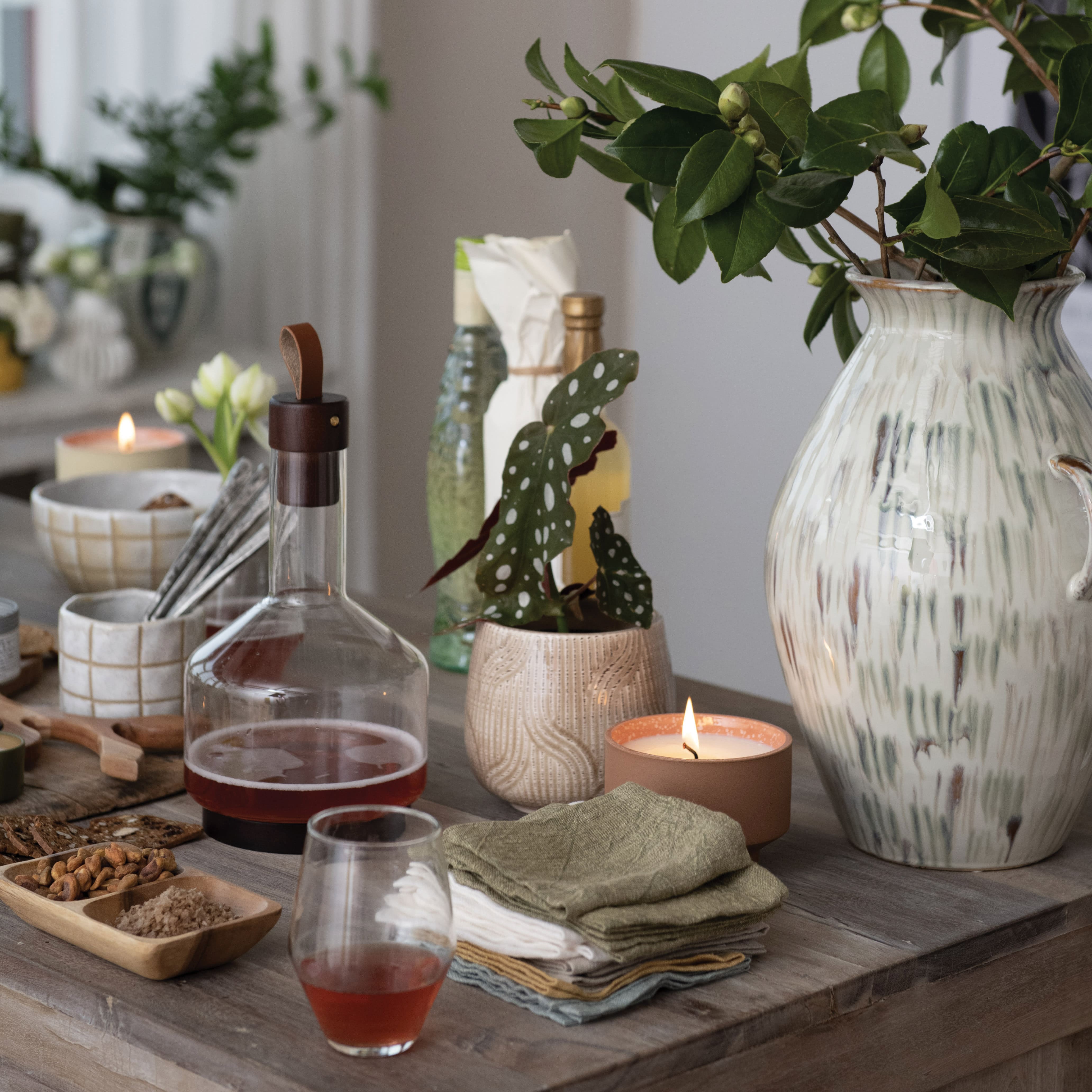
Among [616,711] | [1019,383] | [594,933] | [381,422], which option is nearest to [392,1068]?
[594,933]

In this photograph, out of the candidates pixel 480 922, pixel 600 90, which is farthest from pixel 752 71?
pixel 480 922

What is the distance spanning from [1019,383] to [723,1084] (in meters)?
0.40

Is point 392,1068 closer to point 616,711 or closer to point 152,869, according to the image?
point 152,869

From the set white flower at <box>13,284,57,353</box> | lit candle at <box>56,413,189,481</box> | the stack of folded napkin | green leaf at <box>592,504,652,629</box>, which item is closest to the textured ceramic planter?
green leaf at <box>592,504,652,629</box>

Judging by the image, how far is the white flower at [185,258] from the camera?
2721 mm

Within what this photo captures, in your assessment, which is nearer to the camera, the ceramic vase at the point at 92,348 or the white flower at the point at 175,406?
the white flower at the point at 175,406

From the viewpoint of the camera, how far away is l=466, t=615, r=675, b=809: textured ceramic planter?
0.89m

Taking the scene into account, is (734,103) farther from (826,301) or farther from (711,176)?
(826,301)

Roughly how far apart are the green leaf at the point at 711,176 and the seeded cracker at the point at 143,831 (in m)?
0.45

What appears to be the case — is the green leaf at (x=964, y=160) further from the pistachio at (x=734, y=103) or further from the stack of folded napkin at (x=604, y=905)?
the stack of folded napkin at (x=604, y=905)

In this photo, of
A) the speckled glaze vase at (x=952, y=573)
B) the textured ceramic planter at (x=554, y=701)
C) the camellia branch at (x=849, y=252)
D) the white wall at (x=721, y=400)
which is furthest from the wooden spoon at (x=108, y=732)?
the white wall at (x=721, y=400)

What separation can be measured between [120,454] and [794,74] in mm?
794

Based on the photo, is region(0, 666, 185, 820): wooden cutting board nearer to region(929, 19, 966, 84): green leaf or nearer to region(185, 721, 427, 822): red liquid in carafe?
region(185, 721, 427, 822): red liquid in carafe

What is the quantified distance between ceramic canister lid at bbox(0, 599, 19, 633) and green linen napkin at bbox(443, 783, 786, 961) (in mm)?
468
